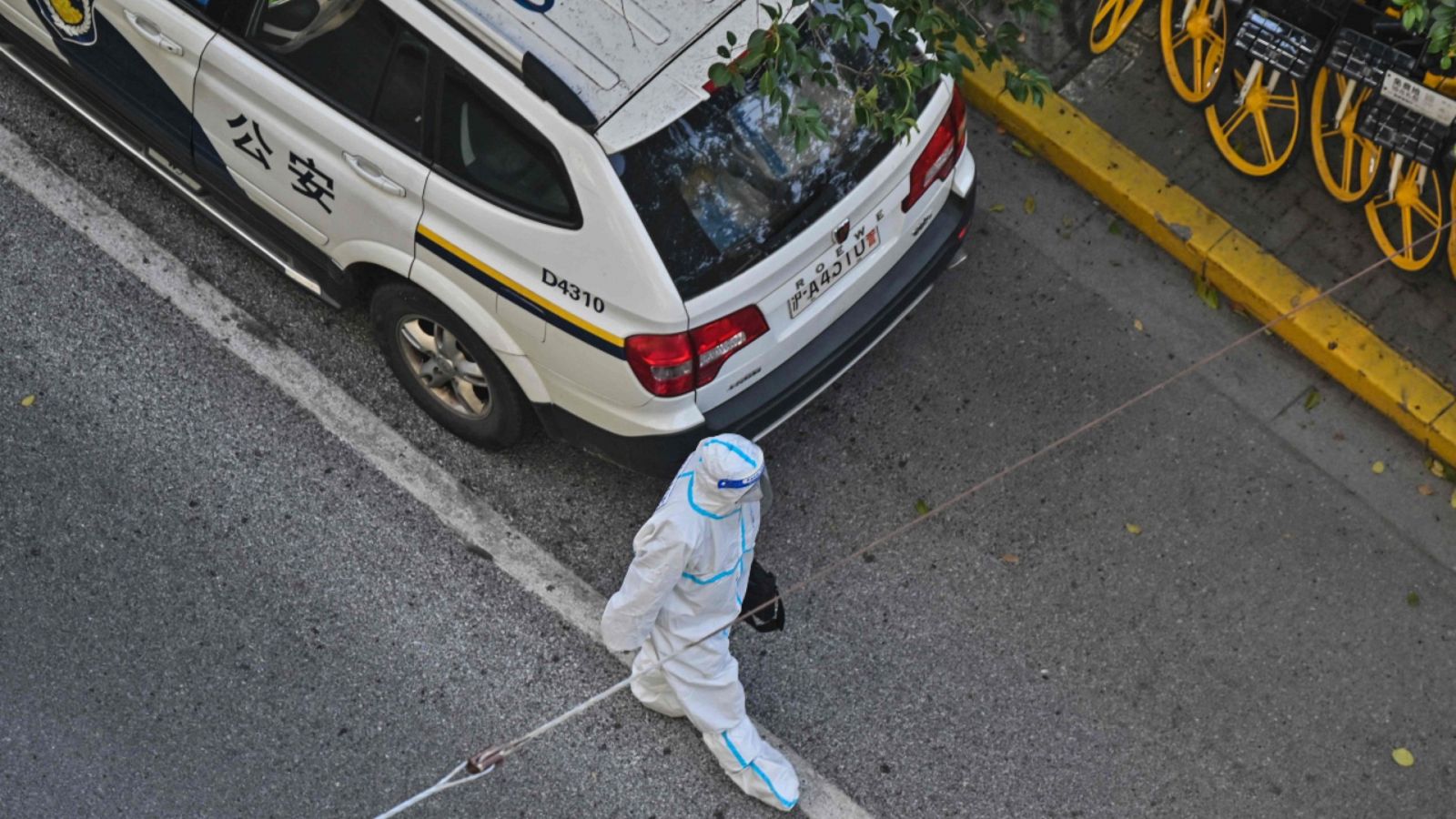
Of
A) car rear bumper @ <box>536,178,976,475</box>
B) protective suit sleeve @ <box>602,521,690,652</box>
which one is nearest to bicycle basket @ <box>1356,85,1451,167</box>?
car rear bumper @ <box>536,178,976,475</box>

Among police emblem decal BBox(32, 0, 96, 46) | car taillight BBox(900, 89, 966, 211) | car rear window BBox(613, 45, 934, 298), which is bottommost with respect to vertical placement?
car taillight BBox(900, 89, 966, 211)

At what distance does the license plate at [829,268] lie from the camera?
4.93 meters

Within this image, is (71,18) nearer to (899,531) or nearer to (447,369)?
(447,369)

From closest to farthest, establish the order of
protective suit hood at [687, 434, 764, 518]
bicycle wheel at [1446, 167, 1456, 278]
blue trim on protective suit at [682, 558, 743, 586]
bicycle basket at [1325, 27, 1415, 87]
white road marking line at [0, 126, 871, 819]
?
A: 1. protective suit hood at [687, 434, 764, 518]
2. blue trim on protective suit at [682, 558, 743, 586]
3. white road marking line at [0, 126, 871, 819]
4. bicycle basket at [1325, 27, 1415, 87]
5. bicycle wheel at [1446, 167, 1456, 278]

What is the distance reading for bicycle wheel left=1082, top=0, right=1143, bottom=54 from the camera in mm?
6684

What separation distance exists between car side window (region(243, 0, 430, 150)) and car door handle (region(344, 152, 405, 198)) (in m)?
0.13

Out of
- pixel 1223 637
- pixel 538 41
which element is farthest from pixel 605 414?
pixel 1223 637

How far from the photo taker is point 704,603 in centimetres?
460

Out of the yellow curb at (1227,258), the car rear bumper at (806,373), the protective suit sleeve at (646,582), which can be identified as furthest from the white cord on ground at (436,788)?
the yellow curb at (1227,258)

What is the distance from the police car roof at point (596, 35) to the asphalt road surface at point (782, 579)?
1.60 m

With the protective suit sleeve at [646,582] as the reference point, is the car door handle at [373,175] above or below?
above

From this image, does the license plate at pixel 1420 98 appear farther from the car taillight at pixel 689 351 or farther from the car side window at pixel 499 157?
the car side window at pixel 499 157

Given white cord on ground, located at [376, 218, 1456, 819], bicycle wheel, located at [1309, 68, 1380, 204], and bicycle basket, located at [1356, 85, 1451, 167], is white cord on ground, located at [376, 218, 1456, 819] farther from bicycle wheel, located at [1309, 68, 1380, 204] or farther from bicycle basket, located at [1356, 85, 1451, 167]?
bicycle wheel, located at [1309, 68, 1380, 204]

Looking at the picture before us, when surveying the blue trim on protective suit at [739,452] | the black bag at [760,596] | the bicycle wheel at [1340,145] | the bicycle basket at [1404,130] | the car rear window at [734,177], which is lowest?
the black bag at [760,596]
